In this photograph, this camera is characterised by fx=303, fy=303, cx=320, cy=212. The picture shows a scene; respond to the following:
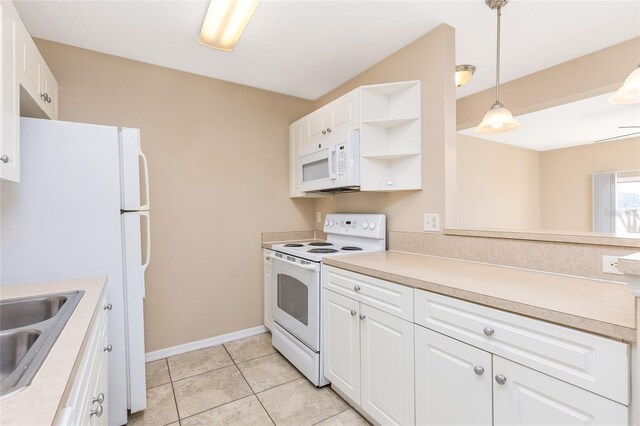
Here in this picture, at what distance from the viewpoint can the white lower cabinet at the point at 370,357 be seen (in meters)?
1.44

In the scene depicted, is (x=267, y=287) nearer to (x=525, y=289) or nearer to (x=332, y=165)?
(x=332, y=165)

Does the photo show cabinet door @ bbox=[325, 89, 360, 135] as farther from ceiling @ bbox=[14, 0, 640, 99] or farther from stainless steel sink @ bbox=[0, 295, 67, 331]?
stainless steel sink @ bbox=[0, 295, 67, 331]

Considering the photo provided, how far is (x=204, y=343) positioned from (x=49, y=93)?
7.10 ft

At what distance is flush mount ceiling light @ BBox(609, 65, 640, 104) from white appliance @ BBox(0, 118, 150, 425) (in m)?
2.76

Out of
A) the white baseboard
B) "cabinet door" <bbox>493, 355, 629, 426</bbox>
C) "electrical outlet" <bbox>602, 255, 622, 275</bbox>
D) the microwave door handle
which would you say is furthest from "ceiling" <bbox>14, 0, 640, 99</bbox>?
the white baseboard

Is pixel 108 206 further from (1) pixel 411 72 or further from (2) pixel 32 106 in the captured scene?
(1) pixel 411 72

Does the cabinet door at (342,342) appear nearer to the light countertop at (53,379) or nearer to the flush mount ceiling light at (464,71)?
the light countertop at (53,379)

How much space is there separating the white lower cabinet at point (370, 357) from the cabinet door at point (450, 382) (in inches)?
2.4

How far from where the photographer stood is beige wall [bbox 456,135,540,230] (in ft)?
14.4

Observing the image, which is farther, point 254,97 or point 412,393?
point 254,97

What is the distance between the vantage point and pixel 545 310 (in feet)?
3.13

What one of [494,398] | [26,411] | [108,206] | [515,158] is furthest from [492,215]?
[26,411]

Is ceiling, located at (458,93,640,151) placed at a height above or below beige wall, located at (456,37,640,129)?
above

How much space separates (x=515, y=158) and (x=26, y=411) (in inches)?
257
